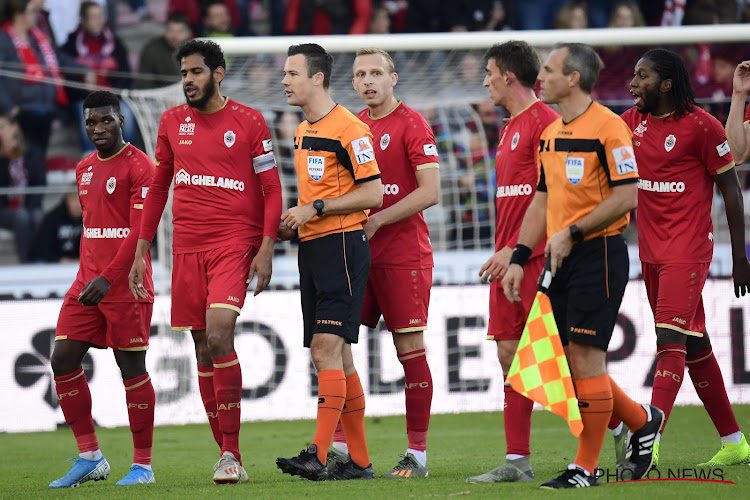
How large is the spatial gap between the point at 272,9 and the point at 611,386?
11710mm

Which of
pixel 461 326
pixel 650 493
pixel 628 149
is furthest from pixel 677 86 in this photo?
pixel 461 326

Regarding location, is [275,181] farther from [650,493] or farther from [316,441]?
[650,493]

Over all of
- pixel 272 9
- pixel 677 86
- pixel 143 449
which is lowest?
pixel 143 449

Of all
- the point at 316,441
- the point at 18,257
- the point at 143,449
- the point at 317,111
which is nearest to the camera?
the point at 316,441

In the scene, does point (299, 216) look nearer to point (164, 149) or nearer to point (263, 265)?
point (263, 265)

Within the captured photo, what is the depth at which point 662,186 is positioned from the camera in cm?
670

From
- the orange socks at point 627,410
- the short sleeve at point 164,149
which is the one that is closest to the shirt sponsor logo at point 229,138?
the short sleeve at point 164,149

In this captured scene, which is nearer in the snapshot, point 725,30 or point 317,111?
point 317,111

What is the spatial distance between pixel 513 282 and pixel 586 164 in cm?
68

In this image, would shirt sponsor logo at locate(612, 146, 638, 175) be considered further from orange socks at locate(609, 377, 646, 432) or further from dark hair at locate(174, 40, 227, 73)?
dark hair at locate(174, 40, 227, 73)

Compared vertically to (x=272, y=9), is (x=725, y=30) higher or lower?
lower

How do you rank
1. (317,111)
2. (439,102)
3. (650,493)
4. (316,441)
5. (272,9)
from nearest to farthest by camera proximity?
1. (650,493)
2. (316,441)
3. (317,111)
4. (439,102)
5. (272,9)

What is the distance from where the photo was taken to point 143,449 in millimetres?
6820

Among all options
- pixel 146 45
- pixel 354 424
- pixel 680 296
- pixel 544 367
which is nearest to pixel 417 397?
pixel 354 424
